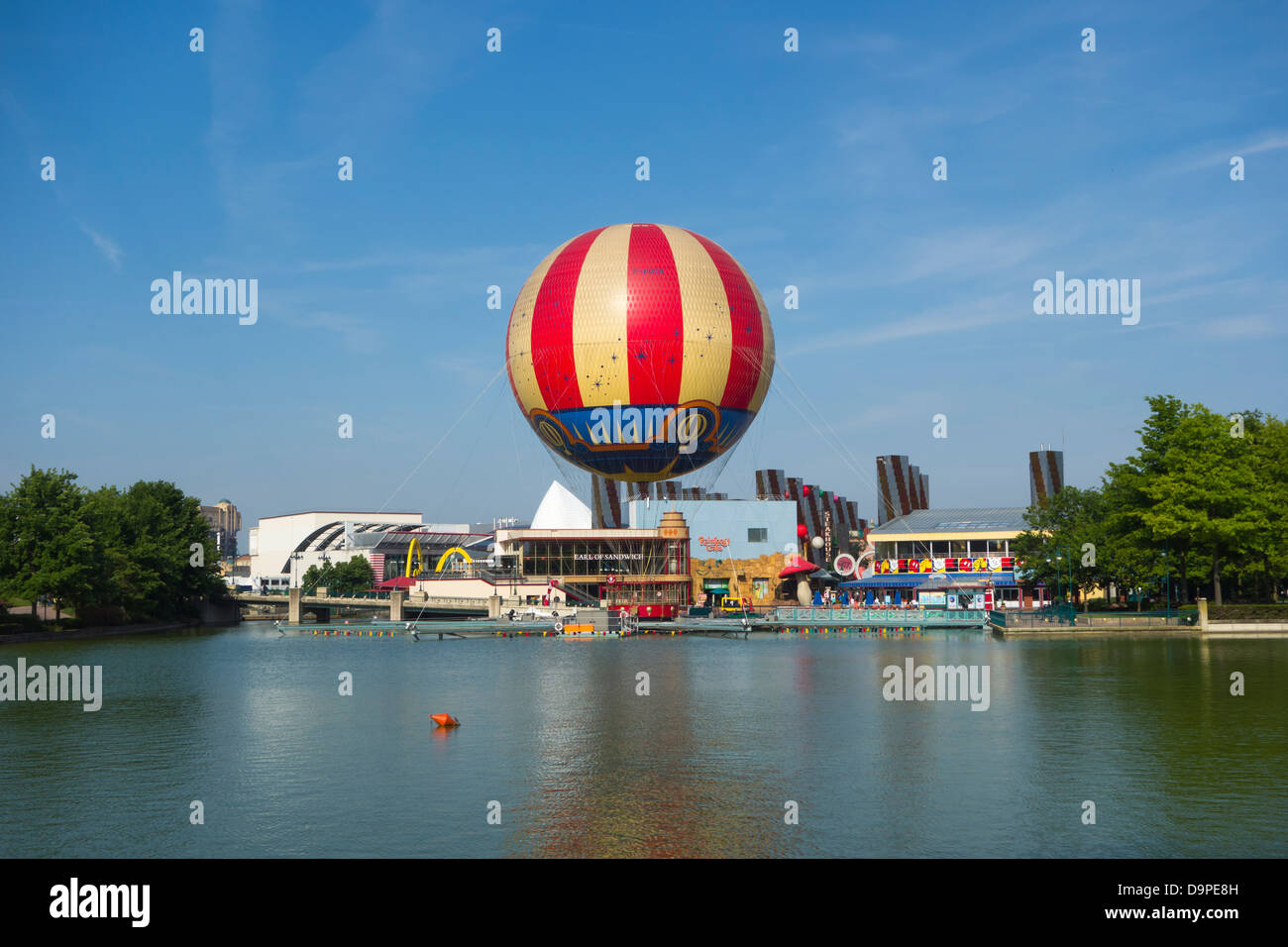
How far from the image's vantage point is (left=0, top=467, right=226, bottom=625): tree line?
79688 mm

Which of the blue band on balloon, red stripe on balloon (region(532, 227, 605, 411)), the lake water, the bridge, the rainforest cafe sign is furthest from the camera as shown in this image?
the rainforest cafe sign

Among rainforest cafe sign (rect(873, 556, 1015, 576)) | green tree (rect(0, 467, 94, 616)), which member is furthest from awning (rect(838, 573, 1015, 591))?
green tree (rect(0, 467, 94, 616))

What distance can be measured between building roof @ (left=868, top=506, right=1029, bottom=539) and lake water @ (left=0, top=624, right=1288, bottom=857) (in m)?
64.2

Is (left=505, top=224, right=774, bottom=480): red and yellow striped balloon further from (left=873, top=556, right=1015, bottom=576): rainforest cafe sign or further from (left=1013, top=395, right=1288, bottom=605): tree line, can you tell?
(left=873, top=556, right=1015, bottom=576): rainforest cafe sign

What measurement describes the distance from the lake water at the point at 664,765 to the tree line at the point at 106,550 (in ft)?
98.8

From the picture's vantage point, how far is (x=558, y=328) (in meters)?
76.3

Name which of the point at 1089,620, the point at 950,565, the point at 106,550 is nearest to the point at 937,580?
the point at 950,565

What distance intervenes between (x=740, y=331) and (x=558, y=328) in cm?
1245

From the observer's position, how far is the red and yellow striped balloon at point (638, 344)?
74938 mm

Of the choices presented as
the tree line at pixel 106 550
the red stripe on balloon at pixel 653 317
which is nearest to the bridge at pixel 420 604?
the tree line at pixel 106 550

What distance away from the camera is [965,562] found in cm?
11094

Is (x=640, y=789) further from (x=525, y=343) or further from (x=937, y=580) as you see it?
(x=937, y=580)

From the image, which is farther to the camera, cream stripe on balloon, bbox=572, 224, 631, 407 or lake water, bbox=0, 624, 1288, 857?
cream stripe on balloon, bbox=572, 224, 631, 407
